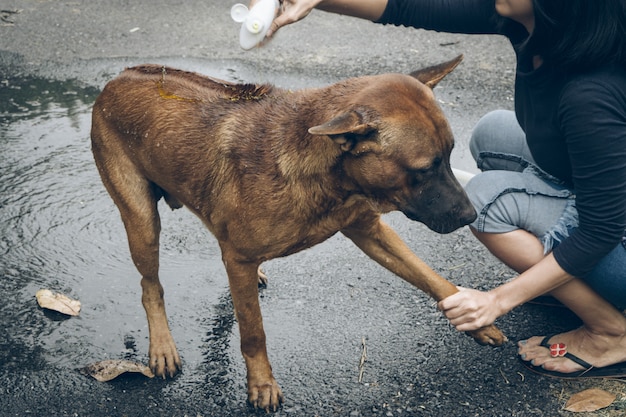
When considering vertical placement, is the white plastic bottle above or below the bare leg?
above

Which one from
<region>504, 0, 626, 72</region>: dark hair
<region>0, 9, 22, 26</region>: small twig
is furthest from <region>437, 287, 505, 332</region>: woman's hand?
<region>0, 9, 22, 26</region>: small twig

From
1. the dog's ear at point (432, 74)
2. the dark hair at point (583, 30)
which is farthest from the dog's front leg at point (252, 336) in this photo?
the dark hair at point (583, 30)

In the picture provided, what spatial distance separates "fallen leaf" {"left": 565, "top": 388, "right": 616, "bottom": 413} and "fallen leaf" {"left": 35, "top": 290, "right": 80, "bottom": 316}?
2.49m

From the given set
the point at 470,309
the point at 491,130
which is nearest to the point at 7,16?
the point at 491,130

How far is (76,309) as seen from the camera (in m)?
4.04

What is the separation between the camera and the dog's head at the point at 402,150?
292cm

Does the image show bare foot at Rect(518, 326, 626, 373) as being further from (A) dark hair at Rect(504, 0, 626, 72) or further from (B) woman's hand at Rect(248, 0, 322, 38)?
(B) woman's hand at Rect(248, 0, 322, 38)

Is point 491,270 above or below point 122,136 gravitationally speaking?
below

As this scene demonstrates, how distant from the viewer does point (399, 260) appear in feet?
12.0

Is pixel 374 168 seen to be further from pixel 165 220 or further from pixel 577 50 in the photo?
pixel 165 220

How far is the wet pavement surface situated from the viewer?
3.50 metres

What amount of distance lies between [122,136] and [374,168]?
1.29 m

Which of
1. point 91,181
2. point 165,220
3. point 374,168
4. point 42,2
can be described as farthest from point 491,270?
point 42,2

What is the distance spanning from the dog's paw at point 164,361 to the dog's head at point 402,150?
127 centimetres
